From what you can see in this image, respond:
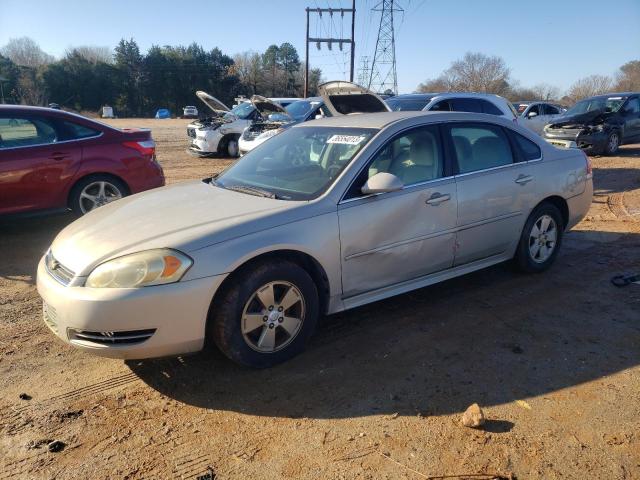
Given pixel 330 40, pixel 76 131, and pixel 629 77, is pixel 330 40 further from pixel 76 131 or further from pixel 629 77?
pixel 629 77

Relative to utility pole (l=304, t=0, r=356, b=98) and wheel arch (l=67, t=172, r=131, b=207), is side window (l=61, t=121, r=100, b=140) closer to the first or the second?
wheel arch (l=67, t=172, r=131, b=207)

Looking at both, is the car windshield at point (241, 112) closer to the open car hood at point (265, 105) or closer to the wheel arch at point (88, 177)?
the open car hood at point (265, 105)

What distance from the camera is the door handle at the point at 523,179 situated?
4.59 m

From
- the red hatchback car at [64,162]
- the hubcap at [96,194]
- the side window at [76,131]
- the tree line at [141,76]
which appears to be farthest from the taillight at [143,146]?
the tree line at [141,76]

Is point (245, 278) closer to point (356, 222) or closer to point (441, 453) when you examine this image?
point (356, 222)

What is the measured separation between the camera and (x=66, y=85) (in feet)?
207

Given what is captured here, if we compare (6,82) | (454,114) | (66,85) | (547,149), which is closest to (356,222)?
(454,114)

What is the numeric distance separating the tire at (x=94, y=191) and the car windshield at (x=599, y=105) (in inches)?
539

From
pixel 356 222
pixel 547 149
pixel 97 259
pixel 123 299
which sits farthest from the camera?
pixel 547 149

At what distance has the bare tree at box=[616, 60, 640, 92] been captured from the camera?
61278 millimetres

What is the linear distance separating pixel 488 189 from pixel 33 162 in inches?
205

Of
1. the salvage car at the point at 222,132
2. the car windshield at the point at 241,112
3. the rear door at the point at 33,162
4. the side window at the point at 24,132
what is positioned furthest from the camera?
the car windshield at the point at 241,112

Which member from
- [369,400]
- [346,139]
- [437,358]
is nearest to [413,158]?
[346,139]

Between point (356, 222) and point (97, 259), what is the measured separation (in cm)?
168
